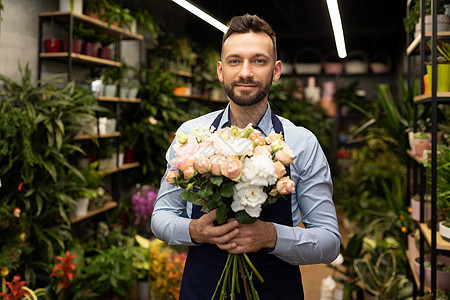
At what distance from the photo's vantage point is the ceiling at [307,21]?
20.0 ft

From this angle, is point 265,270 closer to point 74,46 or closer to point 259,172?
point 259,172

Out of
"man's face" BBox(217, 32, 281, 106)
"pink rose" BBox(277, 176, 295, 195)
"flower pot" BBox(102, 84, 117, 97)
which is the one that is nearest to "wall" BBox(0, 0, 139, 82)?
"flower pot" BBox(102, 84, 117, 97)

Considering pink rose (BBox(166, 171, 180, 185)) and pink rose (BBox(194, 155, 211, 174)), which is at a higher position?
pink rose (BBox(194, 155, 211, 174))

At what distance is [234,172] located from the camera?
1.00m

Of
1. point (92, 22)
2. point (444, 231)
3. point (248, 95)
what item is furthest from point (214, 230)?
point (92, 22)

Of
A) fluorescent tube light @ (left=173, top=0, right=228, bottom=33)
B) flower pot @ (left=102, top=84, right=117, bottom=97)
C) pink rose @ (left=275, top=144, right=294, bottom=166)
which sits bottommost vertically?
pink rose @ (left=275, top=144, right=294, bottom=166)

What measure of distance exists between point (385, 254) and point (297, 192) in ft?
6.46

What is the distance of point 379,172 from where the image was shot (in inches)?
216

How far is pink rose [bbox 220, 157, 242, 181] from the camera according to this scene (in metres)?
1.00

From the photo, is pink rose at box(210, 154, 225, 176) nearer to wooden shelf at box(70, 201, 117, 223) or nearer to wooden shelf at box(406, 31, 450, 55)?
wooden shelf at box(406, 31, 450, 55)

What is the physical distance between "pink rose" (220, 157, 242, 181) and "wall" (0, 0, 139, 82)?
2.45m

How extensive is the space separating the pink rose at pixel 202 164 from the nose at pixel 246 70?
346 millimetres

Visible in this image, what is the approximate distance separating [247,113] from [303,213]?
37 centimetres

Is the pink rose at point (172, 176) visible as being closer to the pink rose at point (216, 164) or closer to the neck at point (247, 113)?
the pink rose at point (216, 164)
